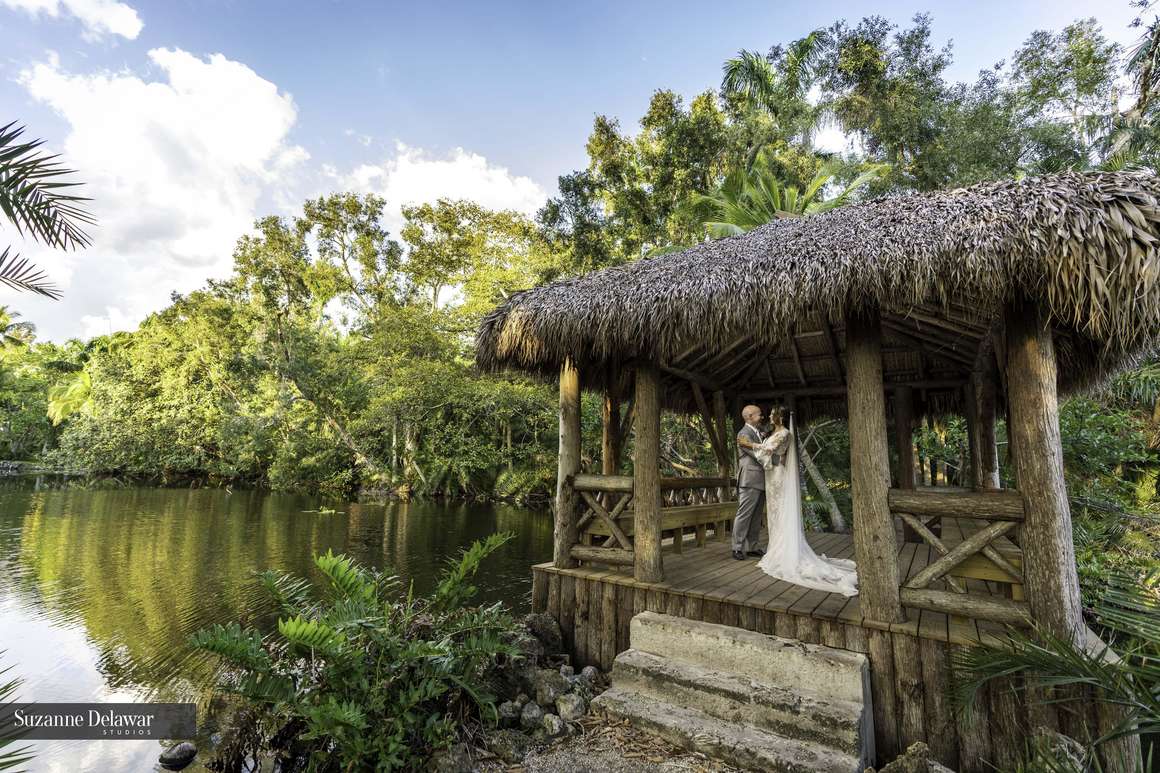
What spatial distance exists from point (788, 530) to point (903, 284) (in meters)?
2.36

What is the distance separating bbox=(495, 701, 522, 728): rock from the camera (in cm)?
341

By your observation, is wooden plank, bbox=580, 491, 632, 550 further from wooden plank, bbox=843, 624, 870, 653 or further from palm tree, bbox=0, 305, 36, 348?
palm tree, bbox=0, 305, 36, 348

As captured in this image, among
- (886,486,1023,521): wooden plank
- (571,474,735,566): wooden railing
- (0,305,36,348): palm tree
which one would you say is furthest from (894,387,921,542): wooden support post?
(0,305,36,348): palm tree

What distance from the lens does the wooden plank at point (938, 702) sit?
2971 millimetres

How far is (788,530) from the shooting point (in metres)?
4.60

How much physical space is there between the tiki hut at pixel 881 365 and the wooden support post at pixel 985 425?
42 cm

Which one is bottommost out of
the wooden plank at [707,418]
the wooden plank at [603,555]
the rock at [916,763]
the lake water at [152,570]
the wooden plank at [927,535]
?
the lake water at [152,570]

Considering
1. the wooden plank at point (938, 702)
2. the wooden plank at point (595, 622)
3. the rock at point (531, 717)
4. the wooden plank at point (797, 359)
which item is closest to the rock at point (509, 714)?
the rock at point (531, 717)

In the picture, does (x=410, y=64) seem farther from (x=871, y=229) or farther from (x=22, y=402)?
(x=22, y=402)

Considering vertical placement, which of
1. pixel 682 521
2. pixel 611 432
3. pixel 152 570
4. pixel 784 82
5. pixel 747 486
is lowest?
pixel 152 570

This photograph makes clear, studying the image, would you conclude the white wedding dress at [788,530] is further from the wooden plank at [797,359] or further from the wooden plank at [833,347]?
the wooden plank at [797,359]

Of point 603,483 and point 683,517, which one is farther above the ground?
point 603,483

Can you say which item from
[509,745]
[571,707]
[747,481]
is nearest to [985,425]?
[747,481]

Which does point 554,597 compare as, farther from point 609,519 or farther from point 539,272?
point 539,272
